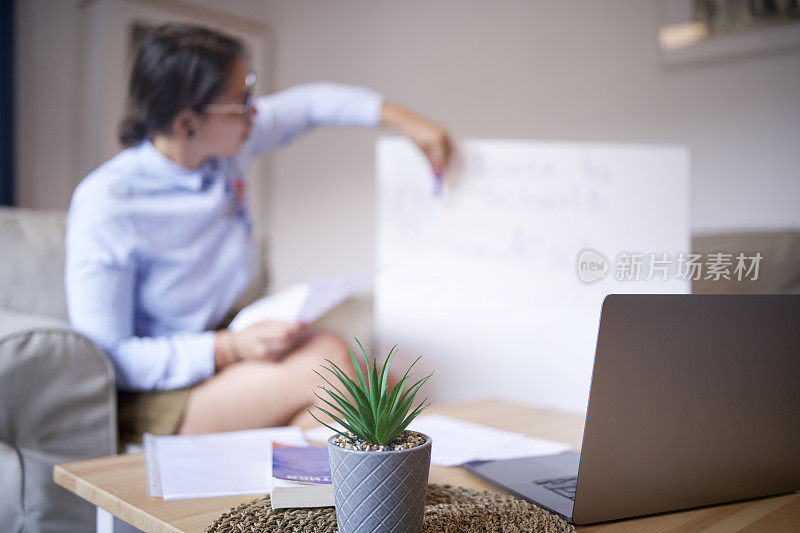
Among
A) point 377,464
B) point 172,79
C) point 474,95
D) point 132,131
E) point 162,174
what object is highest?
point 474,95

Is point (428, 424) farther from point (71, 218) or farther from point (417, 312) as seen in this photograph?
point (71, 218)

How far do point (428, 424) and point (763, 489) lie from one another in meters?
0.44

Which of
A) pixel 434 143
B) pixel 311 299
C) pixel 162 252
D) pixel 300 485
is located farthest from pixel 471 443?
pixel 162 252

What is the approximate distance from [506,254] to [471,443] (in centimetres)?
67

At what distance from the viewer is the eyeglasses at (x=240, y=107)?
1.55 meters

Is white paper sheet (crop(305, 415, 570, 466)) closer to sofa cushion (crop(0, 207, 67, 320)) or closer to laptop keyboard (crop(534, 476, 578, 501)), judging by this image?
laptop keyboard (crop(534, 476, 578, 501))

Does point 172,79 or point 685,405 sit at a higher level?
point 172,79

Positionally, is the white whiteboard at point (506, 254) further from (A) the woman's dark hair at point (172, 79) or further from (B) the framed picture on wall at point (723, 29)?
(B) the framed picture on wall at point (723, 29)

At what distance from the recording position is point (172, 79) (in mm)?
1530

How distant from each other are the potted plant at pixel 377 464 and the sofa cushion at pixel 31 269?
117 centimetres

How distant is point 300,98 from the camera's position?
69.4 inches

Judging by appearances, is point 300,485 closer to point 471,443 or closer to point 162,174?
point 471,443

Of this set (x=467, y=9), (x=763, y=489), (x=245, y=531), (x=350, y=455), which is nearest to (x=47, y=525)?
(x=245, y=531)

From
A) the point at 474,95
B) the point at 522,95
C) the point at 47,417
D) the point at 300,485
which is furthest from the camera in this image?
the point at 474,95
